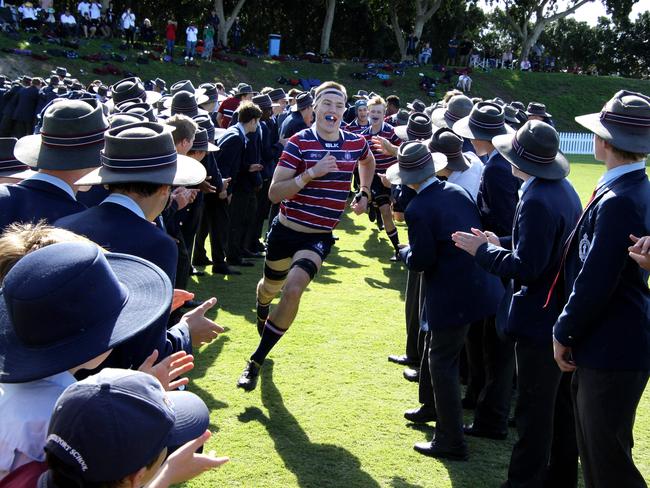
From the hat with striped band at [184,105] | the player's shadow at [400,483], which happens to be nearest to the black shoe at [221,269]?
the hat with striped band at [184,105]

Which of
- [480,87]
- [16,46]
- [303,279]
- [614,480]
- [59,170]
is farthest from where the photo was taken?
[480,87]

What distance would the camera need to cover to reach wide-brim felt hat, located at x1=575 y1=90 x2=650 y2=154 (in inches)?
149

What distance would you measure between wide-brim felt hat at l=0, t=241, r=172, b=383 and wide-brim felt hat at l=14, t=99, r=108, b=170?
1.77 meters

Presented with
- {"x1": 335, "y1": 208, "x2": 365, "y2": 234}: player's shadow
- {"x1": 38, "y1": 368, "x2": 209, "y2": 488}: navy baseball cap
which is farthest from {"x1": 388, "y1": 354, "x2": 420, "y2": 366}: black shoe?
{"x1": 335, "y1": 208, "x2": 365, "y2": 234}: player's shadow

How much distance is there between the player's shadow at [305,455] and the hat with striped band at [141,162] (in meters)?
2.20

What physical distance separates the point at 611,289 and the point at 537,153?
1.19 metres

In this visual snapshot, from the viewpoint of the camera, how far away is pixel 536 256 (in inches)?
169

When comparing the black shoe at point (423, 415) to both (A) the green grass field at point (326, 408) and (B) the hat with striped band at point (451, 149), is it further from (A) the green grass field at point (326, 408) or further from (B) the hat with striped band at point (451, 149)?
(B) the hat with striped band at point (451, 149)

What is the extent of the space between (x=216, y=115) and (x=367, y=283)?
13.1ft

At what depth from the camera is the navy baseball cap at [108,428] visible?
1.85m

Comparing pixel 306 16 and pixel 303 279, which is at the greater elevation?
pixel 306 16

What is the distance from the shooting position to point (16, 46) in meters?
32.6

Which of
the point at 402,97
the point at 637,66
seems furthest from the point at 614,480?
the point at 637,66

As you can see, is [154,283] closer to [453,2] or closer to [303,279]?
[303,279]
